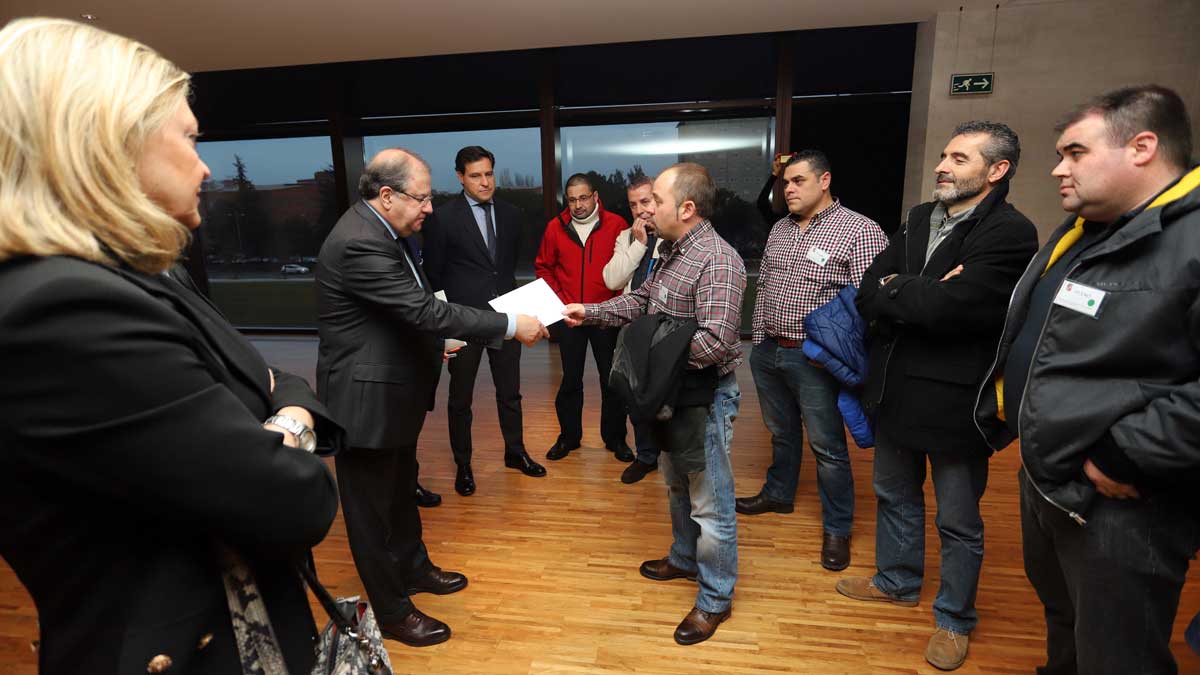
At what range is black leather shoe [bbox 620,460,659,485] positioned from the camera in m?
3.50

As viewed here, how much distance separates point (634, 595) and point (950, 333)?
157cm

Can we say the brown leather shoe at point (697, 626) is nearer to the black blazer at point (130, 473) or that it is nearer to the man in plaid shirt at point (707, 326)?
the man in plaid shirt at point (707, 326)

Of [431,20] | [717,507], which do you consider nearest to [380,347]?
[717,507]

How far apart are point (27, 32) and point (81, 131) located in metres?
0.14

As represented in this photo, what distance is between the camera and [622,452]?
383 centimetres

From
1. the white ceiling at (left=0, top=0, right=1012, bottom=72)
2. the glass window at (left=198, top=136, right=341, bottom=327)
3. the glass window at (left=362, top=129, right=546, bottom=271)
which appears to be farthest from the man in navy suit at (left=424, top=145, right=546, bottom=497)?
the glass window at (left=198, top=136, right=341, bottom=327)

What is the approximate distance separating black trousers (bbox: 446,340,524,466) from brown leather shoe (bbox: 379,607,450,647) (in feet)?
4.24

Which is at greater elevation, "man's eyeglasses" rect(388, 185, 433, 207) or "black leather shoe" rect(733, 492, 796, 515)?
"man's eyeglasses" rect(388, 185, 433, 207)

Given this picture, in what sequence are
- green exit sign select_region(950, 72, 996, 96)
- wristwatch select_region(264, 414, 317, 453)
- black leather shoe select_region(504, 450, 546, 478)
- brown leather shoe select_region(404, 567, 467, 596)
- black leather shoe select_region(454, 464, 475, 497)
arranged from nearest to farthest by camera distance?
wristwatch select_region(264, 414, 317, 453), brown leather shoe select_region(404, 567, 467, 596), black leather shoe select_region(454, 464, 475, 497), black leather shoe select_region(504, 450, 546, 478), green exit sign select_region(950, 72, 996, 96)

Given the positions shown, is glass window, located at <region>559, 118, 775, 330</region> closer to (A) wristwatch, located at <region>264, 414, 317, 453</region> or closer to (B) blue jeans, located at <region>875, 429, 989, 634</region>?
(B) blue jeans, located at <region>875, 429, 989, 634</region>

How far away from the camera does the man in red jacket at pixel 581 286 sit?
3799mm

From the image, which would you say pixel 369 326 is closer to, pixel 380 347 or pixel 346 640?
pixel 380 347

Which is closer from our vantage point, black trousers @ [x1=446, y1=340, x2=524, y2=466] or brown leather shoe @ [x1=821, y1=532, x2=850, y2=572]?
brown leather shoe @ [x1=821, y1=532, x2=850, y2=572]

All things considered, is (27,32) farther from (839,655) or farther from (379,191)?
(839,655)
